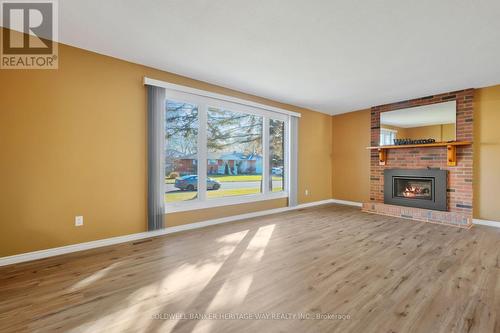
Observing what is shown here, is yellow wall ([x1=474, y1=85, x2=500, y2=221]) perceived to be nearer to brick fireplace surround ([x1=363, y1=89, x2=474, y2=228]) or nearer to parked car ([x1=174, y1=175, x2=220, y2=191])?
brick fireplace surround ([x1=363, y1=89, x2=474, y2=228])

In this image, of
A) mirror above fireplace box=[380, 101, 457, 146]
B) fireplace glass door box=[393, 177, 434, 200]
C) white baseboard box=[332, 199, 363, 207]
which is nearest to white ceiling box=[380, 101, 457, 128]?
mirror above fireplace box=[380, 101, 457, 146]

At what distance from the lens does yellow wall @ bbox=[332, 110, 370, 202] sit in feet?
19.9

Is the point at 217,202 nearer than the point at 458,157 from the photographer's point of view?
Yes

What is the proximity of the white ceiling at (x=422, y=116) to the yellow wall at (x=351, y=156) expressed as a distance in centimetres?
59

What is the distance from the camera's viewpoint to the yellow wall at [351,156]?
6.08m

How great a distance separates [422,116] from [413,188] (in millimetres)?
1572

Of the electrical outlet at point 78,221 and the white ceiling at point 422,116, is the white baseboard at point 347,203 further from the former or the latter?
the electrical outlet at point 78,221

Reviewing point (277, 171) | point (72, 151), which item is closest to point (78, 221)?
point (72, 151)

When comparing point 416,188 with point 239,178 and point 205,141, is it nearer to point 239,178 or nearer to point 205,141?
point 239,178

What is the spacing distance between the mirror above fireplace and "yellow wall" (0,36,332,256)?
4836mm

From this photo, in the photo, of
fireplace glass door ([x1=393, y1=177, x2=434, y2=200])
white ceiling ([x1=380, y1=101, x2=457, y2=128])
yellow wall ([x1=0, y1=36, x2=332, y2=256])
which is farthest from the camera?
fireplace glass door ([x1=393, y1=177, x2=434, y2=200])

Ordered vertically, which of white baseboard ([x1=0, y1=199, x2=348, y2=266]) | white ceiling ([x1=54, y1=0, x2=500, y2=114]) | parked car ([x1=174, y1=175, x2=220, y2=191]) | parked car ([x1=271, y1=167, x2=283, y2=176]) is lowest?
white baseboard ([x1=0, y1=199, x2=348, y2=266])

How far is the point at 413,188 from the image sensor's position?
5.20 meters

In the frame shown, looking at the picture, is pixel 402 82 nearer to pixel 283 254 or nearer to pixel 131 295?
pixel 283 254
